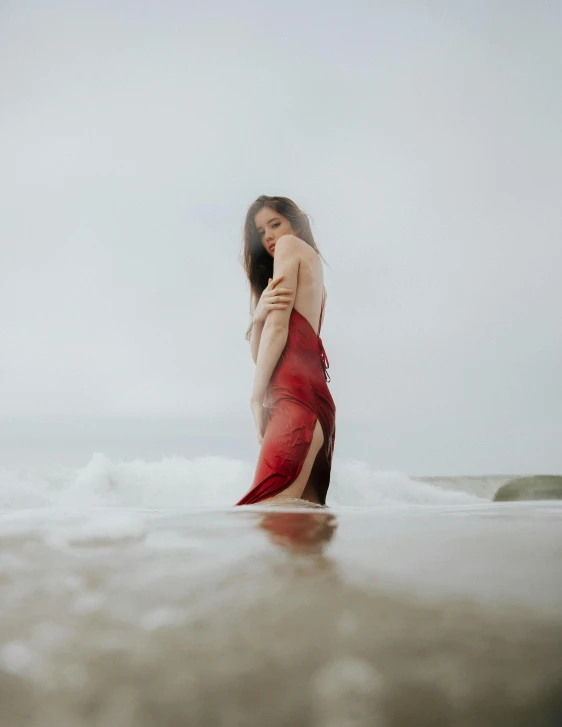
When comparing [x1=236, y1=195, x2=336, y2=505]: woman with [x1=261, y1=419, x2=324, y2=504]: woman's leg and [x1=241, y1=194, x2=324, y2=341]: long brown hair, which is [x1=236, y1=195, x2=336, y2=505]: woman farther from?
[x1=241, y1=194, x2=324, y2=341]: long brown hair

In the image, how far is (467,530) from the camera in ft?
0.80

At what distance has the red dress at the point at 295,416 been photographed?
128cm

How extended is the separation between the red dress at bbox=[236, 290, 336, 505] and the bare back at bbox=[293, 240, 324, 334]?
22 millimetres

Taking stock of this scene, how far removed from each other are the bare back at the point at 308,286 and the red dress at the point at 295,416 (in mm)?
22

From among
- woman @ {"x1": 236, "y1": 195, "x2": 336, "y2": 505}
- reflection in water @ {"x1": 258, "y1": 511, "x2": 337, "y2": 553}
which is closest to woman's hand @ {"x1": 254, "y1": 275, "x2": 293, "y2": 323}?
woman @ {"x1": 236, "y1": 195, "x2": 336, "y2": 505}

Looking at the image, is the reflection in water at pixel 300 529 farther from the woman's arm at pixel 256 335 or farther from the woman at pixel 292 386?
the woman's arm at pixel 256 335

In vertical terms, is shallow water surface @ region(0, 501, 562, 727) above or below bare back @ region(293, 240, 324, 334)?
below

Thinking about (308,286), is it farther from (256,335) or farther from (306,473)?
(306,473)

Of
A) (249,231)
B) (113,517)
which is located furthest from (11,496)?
(113,517)

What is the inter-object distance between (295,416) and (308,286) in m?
0.34

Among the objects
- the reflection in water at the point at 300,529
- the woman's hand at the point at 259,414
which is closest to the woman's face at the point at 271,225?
the woman's hand at the point at 259,414

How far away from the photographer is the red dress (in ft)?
4.20

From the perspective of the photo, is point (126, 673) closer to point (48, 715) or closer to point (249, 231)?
point (48, 715)

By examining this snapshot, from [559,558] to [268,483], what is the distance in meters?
1.09
